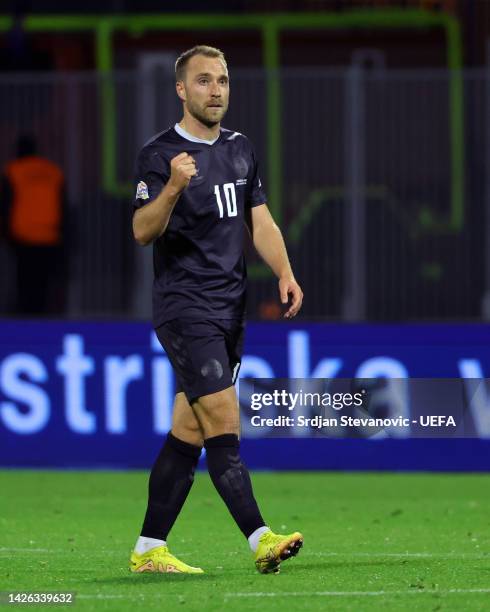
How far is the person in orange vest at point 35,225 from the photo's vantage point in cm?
1623

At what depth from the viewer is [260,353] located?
493 inches

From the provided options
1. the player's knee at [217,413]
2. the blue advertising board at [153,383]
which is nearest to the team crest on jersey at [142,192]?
the player's knee at [217,413]

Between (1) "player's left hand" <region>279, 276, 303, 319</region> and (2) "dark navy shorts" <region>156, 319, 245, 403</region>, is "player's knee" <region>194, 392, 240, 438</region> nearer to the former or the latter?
(2) "dark navy shorts" <region>156, 319, 245, 403</region>

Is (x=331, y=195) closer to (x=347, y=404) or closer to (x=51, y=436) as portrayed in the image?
(x=51, y=436)

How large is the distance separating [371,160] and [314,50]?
309cm

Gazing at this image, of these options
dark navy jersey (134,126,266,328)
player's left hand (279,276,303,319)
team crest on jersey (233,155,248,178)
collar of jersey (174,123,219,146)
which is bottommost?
player's left hand (279,276,303,319)

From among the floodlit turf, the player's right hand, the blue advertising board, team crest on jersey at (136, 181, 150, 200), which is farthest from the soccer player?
the blue advertising board

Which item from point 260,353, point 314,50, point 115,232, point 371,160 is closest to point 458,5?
point 314,50

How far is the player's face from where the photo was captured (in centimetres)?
758

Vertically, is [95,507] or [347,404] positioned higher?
[347,404]

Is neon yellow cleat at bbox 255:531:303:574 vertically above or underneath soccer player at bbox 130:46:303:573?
underneath

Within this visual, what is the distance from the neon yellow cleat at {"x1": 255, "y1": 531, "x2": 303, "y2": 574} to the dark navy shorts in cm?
62

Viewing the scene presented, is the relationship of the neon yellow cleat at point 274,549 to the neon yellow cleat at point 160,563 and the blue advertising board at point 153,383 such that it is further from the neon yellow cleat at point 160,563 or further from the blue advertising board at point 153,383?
the blue advertising board at point 153,383

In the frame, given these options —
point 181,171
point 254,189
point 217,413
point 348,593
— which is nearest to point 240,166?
point 254,189
